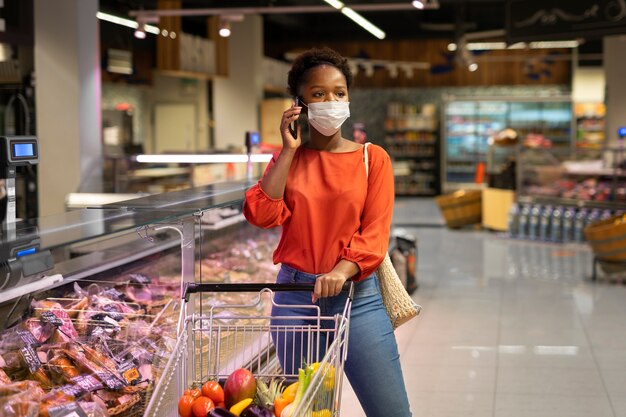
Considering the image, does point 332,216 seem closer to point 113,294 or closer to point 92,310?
point 92,310

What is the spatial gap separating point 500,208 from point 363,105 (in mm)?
9388

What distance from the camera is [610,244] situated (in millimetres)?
9094

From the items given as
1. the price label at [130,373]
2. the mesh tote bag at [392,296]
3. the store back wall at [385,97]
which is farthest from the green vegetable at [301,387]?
the store back wall at [385,97]

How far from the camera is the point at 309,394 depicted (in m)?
2.31

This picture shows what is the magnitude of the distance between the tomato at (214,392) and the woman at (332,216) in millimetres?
316

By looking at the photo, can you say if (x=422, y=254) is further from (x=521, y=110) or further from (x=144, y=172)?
(x=521, y=110)

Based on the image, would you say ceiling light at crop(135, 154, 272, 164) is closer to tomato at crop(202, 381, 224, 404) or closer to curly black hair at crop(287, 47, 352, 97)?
curly black hair at crop(287, 47, 352, 97)

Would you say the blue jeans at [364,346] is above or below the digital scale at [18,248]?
below

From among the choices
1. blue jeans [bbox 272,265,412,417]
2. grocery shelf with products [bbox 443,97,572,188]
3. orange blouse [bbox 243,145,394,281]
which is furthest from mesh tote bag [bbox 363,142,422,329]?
grocery shelf with products [bbox 443,97,572,188]

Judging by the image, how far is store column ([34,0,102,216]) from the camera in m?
8.96

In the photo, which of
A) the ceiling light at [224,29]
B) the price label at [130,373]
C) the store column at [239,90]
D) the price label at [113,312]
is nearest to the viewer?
the price label at [130,373]

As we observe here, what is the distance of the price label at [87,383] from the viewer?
9.65 ft

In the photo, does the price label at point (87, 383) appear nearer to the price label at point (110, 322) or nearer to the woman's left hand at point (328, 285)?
the price label at point (110, 322)

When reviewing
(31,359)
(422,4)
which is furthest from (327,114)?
(422,4)
